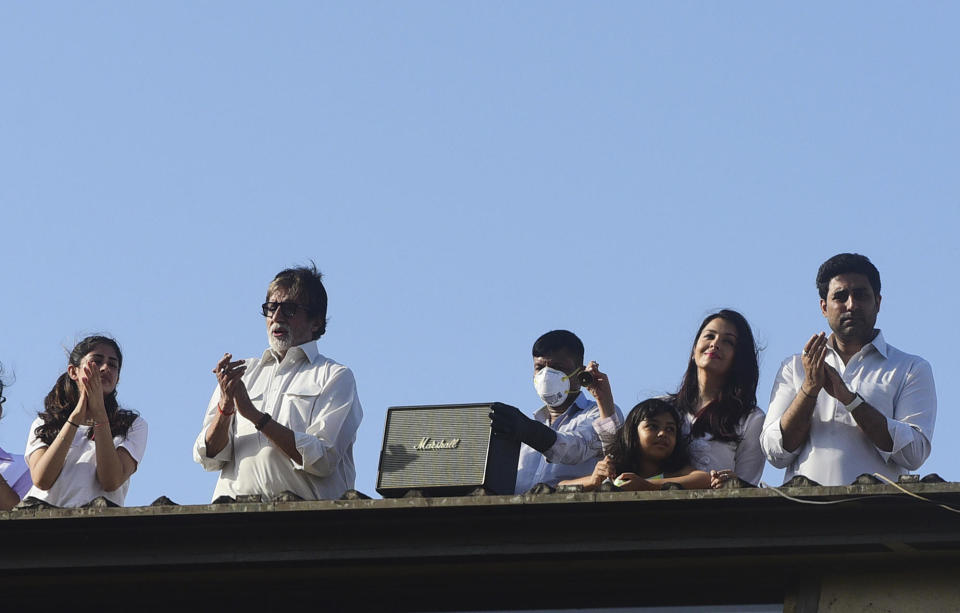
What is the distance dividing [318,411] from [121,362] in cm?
132

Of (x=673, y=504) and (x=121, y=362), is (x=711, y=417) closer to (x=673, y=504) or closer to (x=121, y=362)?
(x=673, y=504)

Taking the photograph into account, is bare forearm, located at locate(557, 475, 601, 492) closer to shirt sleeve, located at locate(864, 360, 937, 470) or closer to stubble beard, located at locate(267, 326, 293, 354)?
shirt sleeve, located at locate(864, 360, 937, 470)

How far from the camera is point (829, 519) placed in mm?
6508

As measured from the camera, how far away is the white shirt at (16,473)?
29.0ft

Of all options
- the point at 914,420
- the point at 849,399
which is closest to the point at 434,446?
the point at 849,399

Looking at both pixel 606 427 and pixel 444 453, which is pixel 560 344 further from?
pixel 444 453

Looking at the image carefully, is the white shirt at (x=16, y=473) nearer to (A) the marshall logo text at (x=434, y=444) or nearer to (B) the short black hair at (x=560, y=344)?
(A) the marshall logo text at (x=434, y=444)

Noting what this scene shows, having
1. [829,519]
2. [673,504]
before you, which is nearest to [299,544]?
[673,504]

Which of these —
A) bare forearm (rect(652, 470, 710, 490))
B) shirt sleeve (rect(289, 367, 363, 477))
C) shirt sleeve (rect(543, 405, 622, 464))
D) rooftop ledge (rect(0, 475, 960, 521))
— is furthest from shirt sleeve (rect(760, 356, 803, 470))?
shirt sleeve (rect(289, 367, 363, 477))

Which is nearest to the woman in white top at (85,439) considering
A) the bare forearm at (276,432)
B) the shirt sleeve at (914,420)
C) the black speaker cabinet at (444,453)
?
the bare forearm at (276,432)

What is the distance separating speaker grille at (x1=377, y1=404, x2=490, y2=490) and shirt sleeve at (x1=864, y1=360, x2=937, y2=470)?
187 centimetres

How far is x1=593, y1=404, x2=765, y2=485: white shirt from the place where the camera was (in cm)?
765

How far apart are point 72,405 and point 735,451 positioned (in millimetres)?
3599

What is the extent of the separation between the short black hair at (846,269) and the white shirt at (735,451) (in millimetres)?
732
